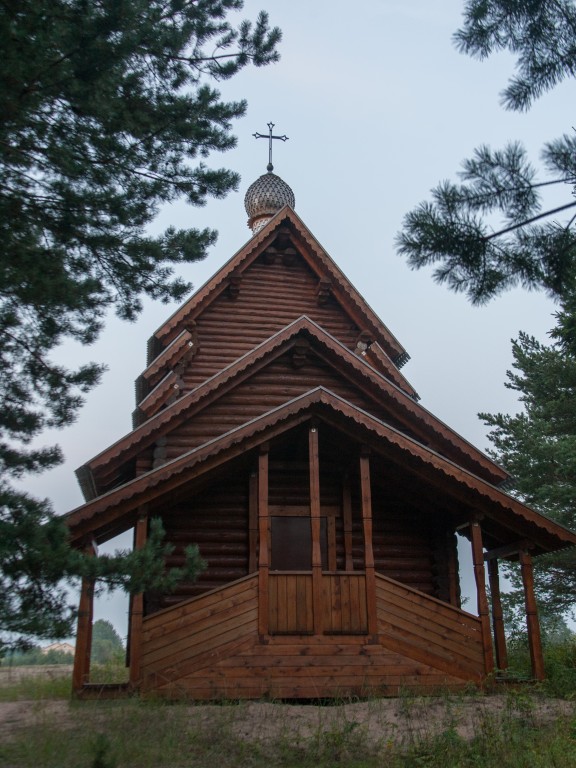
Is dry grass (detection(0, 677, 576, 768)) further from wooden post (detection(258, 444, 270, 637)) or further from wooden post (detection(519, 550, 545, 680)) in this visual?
wooden post (detection(519, 550, 545, 680))

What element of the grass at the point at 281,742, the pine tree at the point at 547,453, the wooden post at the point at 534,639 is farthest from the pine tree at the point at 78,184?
the pine tree at the point at 547,453

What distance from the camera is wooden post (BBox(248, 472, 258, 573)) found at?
13109mm

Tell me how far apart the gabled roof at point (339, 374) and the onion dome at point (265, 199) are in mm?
8554

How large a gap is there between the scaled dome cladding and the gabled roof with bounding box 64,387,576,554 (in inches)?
444

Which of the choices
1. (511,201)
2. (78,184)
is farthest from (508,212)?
(78,184)

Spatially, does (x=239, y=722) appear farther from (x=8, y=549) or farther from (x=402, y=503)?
(x=402, y=503)

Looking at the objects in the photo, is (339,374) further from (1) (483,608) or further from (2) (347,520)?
(1) (483,608)

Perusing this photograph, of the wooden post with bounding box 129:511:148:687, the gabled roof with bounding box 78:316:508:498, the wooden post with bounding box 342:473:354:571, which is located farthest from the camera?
the wooden post with bounding box 342:473:354:571

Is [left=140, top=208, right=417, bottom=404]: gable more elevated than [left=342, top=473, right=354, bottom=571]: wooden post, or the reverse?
[left=140, top=208, right=417, bottom=404]: gable

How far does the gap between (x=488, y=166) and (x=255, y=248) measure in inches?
421

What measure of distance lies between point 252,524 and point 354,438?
96.7 inches

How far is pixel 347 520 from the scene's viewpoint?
45.2 feet

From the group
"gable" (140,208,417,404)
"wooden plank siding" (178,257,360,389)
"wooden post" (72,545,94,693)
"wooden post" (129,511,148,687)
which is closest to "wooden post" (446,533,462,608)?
"gable" (140,208,417,404)

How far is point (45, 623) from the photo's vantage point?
6863 mm
